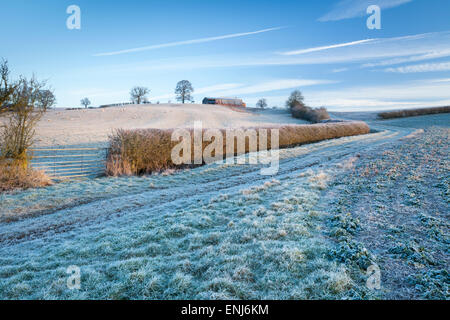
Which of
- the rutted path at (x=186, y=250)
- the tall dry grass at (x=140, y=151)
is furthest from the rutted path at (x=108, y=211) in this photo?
the tall dry grass at (x=140, y=151)

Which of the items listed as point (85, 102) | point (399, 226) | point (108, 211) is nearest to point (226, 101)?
point (85, 102)

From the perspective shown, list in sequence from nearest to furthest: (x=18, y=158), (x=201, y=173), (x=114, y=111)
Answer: (x=18, y=158)
(x=201, y=173)
(x=114, y=111)

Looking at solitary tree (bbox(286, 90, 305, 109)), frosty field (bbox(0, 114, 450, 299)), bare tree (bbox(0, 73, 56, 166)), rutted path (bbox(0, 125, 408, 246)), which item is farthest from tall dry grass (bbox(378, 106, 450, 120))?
bare tree (bbox(0, 73, 56, 166))

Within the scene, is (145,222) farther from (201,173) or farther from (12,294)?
(201,173)

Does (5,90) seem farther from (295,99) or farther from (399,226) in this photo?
(295,99)

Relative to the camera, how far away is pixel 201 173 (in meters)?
13.7

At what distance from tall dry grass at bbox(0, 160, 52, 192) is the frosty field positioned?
1404mm

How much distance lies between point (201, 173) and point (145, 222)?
7.53m

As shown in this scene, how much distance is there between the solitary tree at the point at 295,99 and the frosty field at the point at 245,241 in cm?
5557

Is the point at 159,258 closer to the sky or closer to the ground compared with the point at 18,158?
closer to the ground

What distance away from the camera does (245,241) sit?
4805 mm

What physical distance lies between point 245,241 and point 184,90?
2745 inches

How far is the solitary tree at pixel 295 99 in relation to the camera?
62250 millimetres
